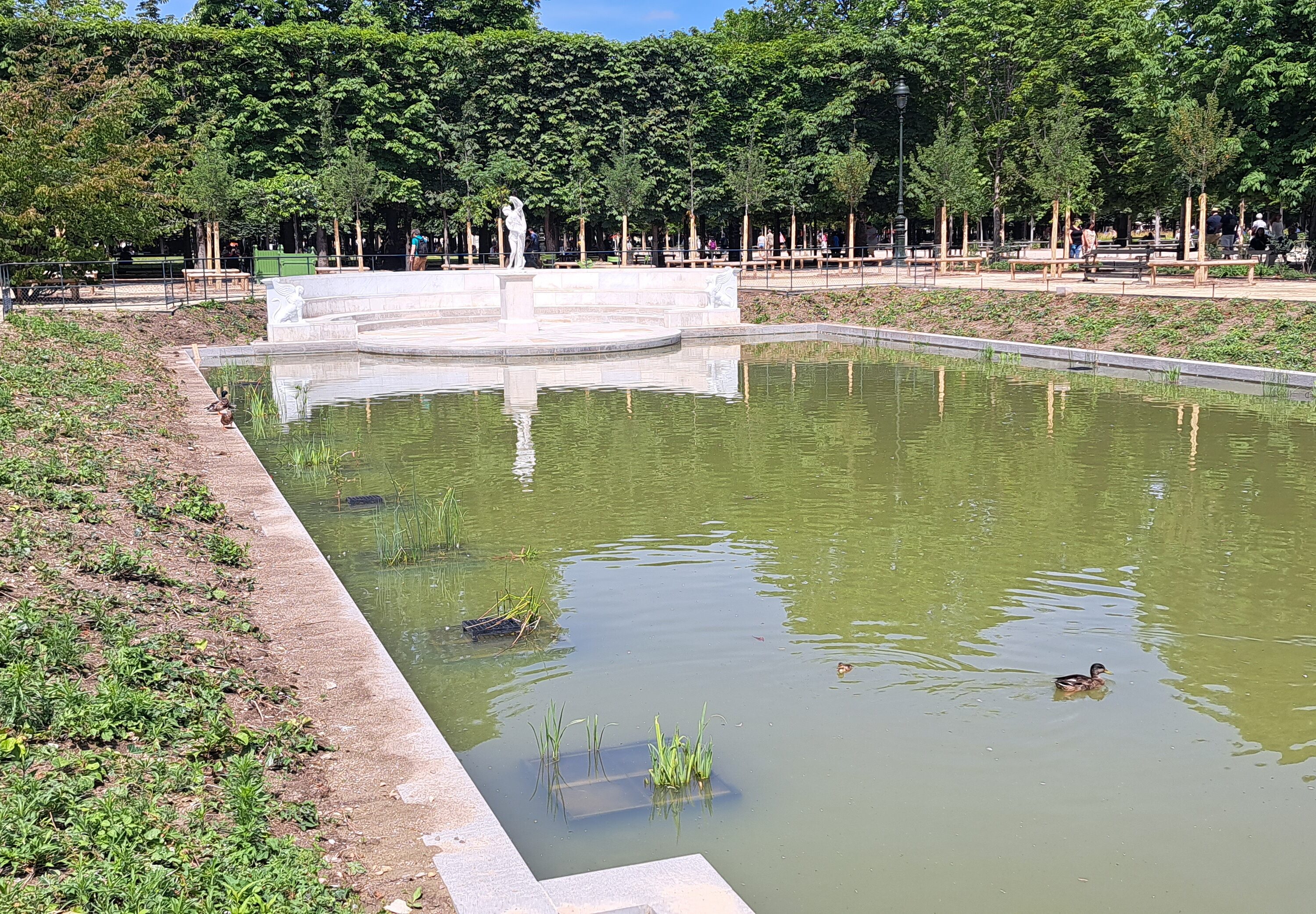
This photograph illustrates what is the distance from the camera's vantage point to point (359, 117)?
48219 mm

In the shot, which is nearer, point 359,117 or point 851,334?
point 851,334

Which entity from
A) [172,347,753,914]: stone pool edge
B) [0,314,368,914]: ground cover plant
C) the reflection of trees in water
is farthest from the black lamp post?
[172,347,753,914]: stone pool edge

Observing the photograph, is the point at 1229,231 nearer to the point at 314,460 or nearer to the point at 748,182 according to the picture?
the point at 748,182

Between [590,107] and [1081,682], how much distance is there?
152ft

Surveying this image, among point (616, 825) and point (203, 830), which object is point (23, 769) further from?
point (616, 825)

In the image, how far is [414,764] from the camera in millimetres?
5984

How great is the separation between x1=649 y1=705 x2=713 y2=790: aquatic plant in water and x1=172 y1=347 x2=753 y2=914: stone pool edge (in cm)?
93

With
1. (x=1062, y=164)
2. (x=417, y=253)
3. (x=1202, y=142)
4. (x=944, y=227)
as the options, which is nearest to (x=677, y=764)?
(x=1202, y=142)

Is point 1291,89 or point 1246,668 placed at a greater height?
point 1291,89

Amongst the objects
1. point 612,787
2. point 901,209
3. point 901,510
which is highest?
point 901,209

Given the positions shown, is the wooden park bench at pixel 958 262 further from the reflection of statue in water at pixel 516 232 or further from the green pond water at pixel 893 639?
the green pond water at pixel 893 639

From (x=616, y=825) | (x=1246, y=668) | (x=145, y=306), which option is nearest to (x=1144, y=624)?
(x=1246, y=668)

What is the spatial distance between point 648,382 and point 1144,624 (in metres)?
14.5

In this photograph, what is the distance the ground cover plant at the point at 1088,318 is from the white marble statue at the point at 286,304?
1235 cm
